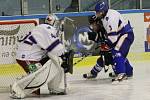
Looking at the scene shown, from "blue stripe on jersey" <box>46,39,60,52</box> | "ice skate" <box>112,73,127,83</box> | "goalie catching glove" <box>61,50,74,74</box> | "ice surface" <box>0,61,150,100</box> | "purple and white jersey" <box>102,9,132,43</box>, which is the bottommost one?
"ice surface" <box>0,61,150,100</box>

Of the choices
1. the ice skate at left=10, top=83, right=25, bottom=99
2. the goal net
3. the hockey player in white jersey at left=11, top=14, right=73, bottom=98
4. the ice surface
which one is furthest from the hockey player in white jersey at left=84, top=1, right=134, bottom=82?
the ice skate at left=10, top=83, right=25, bottom=99

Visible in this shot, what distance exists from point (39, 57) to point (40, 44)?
21 centimetres

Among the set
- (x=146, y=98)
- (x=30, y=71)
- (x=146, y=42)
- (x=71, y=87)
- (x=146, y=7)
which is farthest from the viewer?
(x=146, y=7)

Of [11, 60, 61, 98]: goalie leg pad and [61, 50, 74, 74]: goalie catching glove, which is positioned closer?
[11, 60, 61, 98]: goalie leg pad

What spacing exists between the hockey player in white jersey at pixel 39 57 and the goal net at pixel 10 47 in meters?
0.70

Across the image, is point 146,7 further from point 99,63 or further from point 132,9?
point 99,63

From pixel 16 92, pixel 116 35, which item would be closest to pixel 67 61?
pixel 16 92

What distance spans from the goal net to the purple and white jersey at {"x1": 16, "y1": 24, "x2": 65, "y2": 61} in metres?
0.77

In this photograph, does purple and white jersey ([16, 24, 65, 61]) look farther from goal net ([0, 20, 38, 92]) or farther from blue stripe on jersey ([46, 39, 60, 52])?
goal net ([0, 20, 38, 92])

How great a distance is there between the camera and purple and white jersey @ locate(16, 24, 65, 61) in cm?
630

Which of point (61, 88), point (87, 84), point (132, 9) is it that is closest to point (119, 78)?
point (87, 84)

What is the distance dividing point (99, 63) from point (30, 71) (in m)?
1.70

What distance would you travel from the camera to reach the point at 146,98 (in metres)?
6.05

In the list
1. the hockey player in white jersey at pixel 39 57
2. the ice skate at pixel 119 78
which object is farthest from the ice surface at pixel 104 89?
the hockey player in white jersey at pixel 39 57
